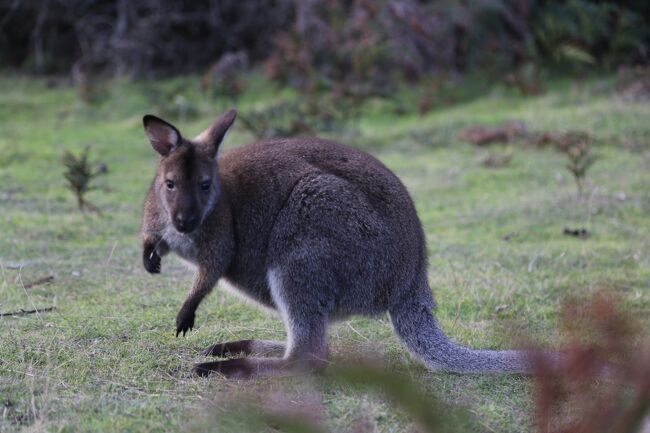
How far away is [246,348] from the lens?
4668 mm

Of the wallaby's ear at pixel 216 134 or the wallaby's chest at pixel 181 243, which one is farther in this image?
the wallaby's ear at pixel 216 134

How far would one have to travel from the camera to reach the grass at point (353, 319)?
3893mm

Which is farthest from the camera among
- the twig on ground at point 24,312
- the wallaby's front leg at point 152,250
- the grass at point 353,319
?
the twig on ground at point 24,312

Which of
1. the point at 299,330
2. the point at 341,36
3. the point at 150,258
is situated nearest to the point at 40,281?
the point at 150,258

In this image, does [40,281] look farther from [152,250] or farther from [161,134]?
[161,134]

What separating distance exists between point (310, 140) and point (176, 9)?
12663 mm

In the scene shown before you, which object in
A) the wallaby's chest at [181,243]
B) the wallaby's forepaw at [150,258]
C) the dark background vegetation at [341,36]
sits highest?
the dark background vegetation at [341,36]

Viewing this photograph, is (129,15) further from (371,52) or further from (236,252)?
(236,252)

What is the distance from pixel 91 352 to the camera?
446 cm

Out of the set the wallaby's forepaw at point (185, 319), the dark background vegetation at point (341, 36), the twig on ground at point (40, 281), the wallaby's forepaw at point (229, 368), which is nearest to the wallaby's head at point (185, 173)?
the wallaby's forepaw at point (185, 319)

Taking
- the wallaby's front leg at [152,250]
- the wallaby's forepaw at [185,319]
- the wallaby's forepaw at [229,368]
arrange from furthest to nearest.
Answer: the wallaby's front leg at [152,250] → the wallaby's forepaw at [185,319] → the wallaby's forepaw at [229,368]

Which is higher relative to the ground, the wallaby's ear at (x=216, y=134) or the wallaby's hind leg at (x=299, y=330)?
the wallaby's ear at (x=216, y=134)

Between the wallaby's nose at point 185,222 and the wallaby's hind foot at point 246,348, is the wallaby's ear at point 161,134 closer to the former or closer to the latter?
the wallaby's nose at point 185,222


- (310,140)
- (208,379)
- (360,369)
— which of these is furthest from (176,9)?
(360,369)
